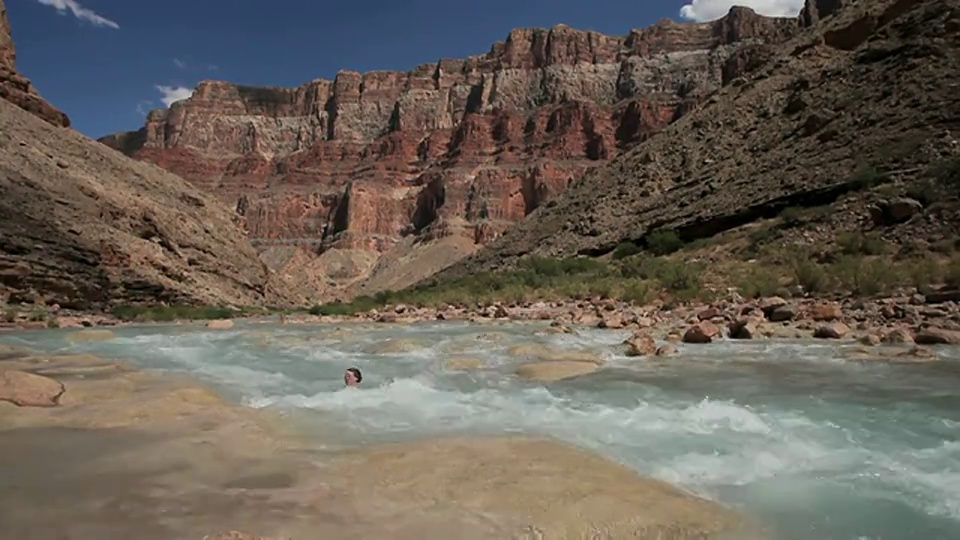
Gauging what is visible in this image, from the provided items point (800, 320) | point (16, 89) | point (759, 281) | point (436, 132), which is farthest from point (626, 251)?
point (436, 132)

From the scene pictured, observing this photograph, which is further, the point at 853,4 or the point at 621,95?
the point at 621,95

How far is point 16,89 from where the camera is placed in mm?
33562

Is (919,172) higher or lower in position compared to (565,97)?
lower

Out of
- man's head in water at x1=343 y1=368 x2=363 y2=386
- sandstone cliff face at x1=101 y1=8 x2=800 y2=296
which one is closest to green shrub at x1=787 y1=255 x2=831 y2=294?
man's head in water at x1=343 y1=368 x2=363 y2=386

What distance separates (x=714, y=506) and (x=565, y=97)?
106811 millimetres

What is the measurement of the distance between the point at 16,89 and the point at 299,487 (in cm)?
3965

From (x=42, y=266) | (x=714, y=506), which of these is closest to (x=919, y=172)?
(x=714, y=506)

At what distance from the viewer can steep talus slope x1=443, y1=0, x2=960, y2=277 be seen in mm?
20828

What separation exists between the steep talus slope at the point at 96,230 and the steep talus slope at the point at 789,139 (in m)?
13.3

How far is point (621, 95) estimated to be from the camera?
340ft

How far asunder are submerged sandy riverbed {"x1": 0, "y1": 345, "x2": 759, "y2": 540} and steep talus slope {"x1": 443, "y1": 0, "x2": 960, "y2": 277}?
1933 cm

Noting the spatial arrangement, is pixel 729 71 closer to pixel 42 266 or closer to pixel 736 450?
pixel 42 266

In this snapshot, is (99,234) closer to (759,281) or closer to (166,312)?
(166,312)

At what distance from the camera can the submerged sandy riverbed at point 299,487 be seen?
9.43 feet
